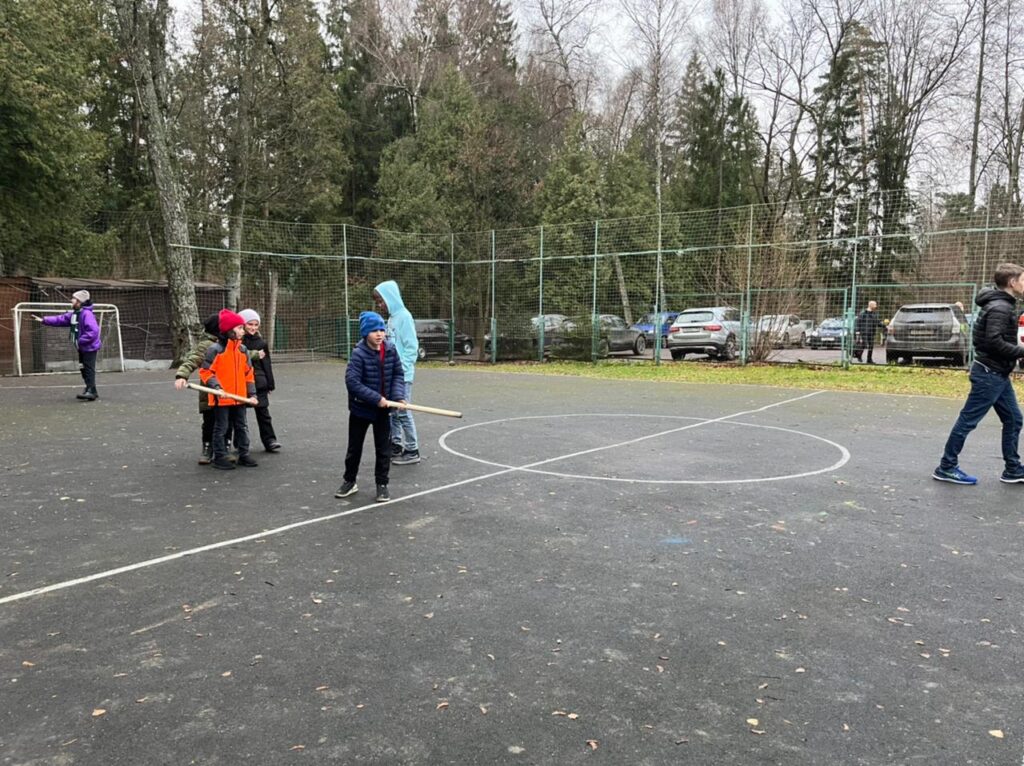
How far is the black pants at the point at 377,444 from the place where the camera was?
584 centimetres

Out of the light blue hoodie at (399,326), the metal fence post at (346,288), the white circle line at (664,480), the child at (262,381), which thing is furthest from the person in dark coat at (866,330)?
the child at (262,381)

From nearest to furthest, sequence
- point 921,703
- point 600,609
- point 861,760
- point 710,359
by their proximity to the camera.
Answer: point 861,760 → point 921,703 → point 600,609 → point 710,359

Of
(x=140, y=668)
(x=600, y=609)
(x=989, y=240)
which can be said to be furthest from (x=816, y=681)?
(x=989, y=240)

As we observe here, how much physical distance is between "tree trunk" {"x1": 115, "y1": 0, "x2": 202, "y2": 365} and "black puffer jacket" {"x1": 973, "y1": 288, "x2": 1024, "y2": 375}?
1741cm

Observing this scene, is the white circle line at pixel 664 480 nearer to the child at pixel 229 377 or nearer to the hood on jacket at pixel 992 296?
the hood on jacket at pixel 992 296

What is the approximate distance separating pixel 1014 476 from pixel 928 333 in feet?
44.6

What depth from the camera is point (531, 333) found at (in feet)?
74.0

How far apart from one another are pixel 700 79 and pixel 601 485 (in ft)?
136

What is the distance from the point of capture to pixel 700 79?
42.4m

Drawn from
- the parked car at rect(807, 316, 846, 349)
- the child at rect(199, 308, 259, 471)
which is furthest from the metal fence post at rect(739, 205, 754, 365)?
the child at rect(199, 308, 259, 471)

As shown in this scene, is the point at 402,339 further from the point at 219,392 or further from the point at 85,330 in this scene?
the point at 85,330

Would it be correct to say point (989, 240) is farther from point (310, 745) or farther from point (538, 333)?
point (310, 745)

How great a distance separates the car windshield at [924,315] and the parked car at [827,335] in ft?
4.50

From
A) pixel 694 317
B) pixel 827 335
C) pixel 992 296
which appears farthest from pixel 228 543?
pixel 827 335
